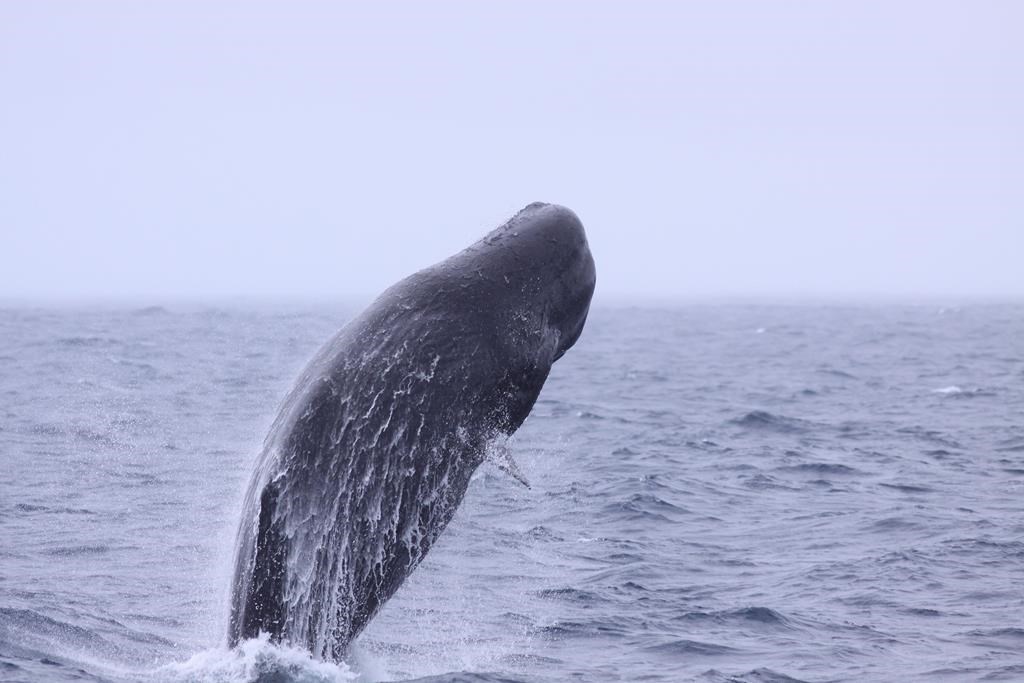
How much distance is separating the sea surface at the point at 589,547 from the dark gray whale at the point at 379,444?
0.47 metres

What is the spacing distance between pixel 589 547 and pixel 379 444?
886cm

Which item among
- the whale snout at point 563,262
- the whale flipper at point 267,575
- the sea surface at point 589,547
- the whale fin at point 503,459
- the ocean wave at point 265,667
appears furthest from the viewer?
the sea surface at point 589,547

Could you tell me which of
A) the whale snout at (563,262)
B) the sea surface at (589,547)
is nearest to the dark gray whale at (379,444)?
the whale snout at (563,262)

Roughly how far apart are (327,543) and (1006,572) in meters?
10.3

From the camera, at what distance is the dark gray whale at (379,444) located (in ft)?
29.0

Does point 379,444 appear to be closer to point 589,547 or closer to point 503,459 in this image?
point 503,459

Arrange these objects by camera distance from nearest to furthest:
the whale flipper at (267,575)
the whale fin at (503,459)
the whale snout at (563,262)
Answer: the whale flipper at (267,575) → the whale fin at (503,459) → the whale snout at (563,262)

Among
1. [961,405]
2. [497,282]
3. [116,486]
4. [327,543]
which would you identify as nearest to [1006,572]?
[497,282]

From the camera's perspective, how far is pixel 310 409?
9023 mm

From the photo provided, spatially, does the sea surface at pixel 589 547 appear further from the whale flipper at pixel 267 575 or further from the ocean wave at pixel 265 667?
the whale flipper at pixel 267 575

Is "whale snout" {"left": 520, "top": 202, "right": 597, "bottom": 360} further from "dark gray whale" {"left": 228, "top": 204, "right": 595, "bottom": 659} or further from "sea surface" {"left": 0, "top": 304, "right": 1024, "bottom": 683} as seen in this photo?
"sea surface" {"left": 0, "top": 304, "right": 1024, "bottom": 683}

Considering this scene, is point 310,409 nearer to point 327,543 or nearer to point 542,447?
point 327,543

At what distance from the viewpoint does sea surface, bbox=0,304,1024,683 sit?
39.5 feet

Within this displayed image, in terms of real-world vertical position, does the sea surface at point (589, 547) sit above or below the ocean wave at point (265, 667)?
below
